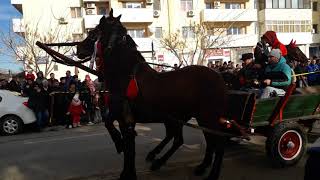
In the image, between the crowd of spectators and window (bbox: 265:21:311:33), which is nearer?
the crowd of spectators

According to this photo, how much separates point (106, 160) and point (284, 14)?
40.7m

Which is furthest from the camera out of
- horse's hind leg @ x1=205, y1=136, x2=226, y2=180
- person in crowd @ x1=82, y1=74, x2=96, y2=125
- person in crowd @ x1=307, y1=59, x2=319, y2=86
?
person in crowd @ x1=307, y1=59, x2=319, y2=86

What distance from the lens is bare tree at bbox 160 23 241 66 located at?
126 feet

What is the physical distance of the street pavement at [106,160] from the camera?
6336 mm

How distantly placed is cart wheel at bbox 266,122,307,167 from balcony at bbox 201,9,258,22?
36798 millimetres

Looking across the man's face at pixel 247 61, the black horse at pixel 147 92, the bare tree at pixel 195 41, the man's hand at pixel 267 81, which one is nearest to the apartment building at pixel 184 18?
the bare tree at pixel 195 41

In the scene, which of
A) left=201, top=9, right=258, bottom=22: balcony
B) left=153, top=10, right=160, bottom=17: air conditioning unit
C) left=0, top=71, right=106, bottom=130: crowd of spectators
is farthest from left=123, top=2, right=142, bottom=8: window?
left=0, top=71, right=106, bottom=130: crowd of spectators

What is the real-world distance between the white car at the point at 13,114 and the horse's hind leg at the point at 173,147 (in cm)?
719

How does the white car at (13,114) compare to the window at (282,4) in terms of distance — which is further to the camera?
the window at (282,4)

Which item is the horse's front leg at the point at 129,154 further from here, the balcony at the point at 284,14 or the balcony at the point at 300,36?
the balcony at the point at 300,36

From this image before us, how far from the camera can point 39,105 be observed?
12984 mm

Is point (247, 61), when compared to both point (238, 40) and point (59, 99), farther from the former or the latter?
point (238, 40)

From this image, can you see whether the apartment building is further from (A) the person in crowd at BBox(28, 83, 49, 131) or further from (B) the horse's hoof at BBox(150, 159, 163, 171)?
(B) the horse's hoof at BBox(150, 159, 163, 171)

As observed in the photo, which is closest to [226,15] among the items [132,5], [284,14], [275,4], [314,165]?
[275,4]
